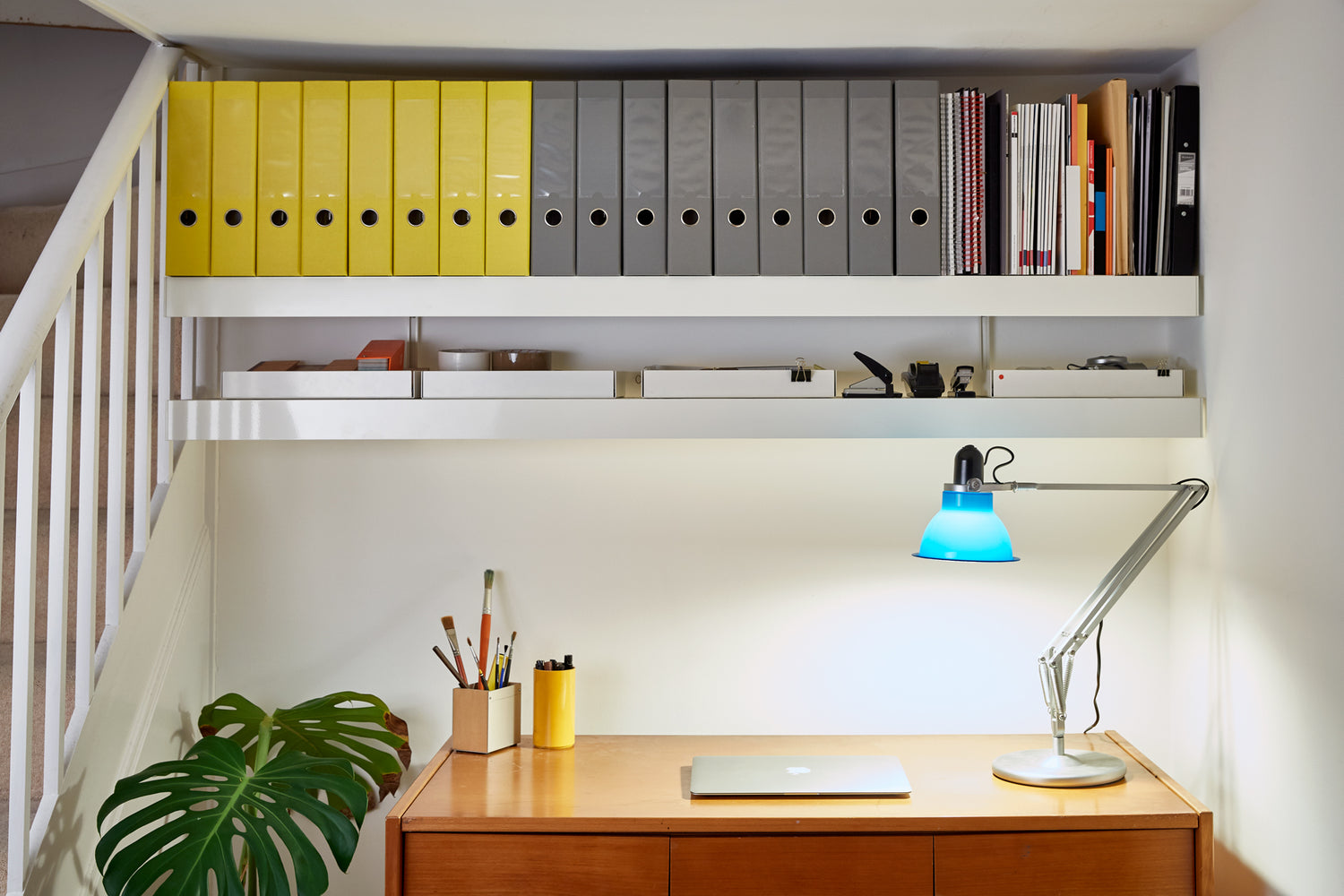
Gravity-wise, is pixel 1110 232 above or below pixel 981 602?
above

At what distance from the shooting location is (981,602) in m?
2.07

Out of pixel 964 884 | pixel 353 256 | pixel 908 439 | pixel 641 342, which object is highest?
pixel 353 256

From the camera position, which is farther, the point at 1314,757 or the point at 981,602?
the point at 981,602

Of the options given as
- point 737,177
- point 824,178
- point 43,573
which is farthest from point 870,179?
point 43,573

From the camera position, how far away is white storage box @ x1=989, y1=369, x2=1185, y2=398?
1864 millimetres

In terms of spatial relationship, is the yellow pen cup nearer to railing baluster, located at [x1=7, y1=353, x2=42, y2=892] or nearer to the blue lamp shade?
the blue lamp shade

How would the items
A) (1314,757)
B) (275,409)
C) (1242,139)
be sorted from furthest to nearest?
(275,409) → (1242,139) → (1314,757)

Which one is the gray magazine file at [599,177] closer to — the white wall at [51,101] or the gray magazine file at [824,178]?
the gray magazine file at [824,178]

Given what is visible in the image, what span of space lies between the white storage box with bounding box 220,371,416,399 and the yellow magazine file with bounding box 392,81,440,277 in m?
0.20

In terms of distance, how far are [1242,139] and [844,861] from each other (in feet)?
4.51

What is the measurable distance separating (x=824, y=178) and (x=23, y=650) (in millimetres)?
1493

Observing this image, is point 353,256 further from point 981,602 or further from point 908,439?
point 981,602

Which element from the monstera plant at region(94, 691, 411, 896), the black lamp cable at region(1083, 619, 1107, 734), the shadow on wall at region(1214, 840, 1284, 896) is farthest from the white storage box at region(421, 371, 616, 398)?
the shadow on wall at region(1214, 840, 1284, 896)

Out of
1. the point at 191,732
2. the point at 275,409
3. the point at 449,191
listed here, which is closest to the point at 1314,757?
the point at 449,191
